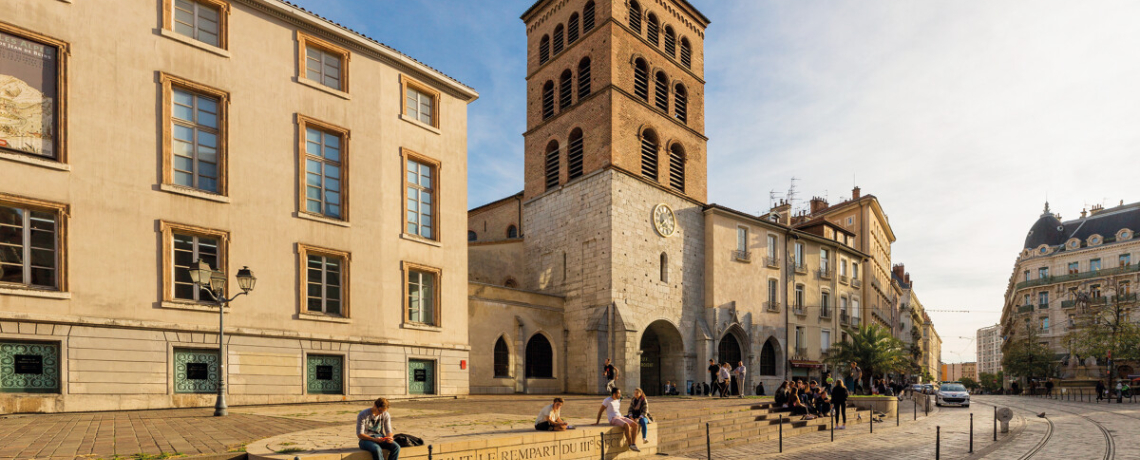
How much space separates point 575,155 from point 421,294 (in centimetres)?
1448

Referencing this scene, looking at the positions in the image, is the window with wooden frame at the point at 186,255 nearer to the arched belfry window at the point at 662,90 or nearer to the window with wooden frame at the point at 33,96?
the window with wooden frame at the point at 33,96

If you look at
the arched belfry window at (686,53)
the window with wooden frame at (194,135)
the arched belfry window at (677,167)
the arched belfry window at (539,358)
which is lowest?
the arched belfry window at (539,358)

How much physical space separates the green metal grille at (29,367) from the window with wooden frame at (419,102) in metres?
11.7

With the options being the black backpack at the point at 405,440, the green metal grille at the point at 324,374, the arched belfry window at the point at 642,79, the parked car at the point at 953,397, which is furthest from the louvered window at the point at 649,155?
the black backpack at the point at 405,440

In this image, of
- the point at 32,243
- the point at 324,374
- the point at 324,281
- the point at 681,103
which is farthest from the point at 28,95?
the point at 681,103

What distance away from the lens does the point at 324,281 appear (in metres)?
19.9

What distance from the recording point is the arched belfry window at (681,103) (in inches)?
1500

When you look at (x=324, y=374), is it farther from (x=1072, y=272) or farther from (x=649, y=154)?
(x=1072, y=272)

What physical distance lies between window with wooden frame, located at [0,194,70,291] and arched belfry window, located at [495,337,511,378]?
1595 centimetres

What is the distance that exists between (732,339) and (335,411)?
86.8ft

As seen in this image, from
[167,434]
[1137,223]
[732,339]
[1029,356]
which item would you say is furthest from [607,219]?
[1137,223]

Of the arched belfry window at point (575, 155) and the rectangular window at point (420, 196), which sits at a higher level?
the arched belfry window at point (575, 155)

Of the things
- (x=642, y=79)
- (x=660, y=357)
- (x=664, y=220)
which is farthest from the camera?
(x=642, y=79)

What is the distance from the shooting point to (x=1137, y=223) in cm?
6750
